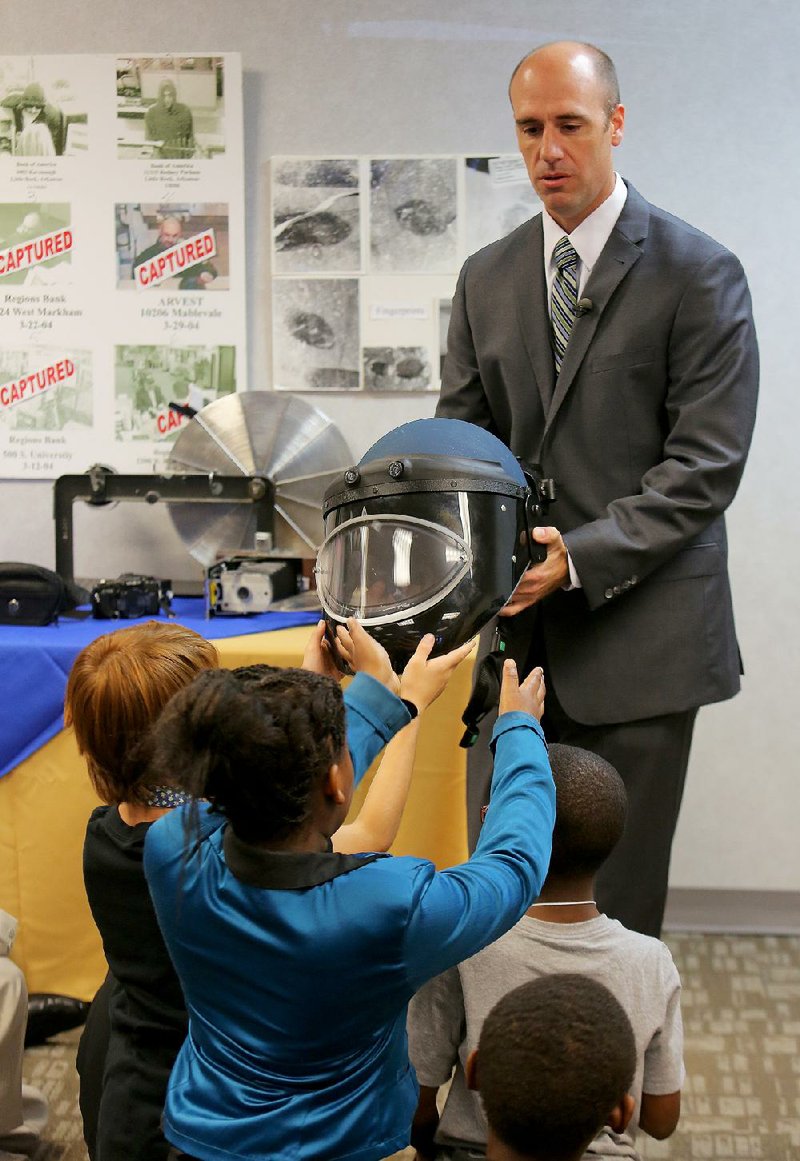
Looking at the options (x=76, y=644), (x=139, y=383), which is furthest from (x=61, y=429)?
(x=76, y=644)

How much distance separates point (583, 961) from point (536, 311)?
80cm

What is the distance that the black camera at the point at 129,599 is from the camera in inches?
97.1

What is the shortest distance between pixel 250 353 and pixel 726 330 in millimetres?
1669

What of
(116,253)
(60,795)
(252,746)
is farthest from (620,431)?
(116,253)

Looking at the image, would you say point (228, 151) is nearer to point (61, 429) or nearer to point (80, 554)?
point (61, 429)

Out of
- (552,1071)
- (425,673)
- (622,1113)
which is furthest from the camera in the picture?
(425,673)

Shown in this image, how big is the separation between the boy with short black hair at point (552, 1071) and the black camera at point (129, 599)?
5.41ft

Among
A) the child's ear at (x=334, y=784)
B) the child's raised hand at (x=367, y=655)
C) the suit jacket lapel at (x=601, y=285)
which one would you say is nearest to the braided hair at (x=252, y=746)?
the child's ear at (x=334, y=784)

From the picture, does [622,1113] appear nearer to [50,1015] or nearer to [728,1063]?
[728,1063]

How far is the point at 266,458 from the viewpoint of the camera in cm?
271

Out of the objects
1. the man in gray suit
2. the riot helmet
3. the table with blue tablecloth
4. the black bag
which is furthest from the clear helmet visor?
the black bag

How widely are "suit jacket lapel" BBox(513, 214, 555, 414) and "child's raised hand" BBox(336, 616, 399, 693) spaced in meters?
0.51

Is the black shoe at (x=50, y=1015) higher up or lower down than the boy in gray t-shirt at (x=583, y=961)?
lower down

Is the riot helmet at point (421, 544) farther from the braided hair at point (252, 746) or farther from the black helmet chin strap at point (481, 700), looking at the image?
the braided hair at point (252, 746)
